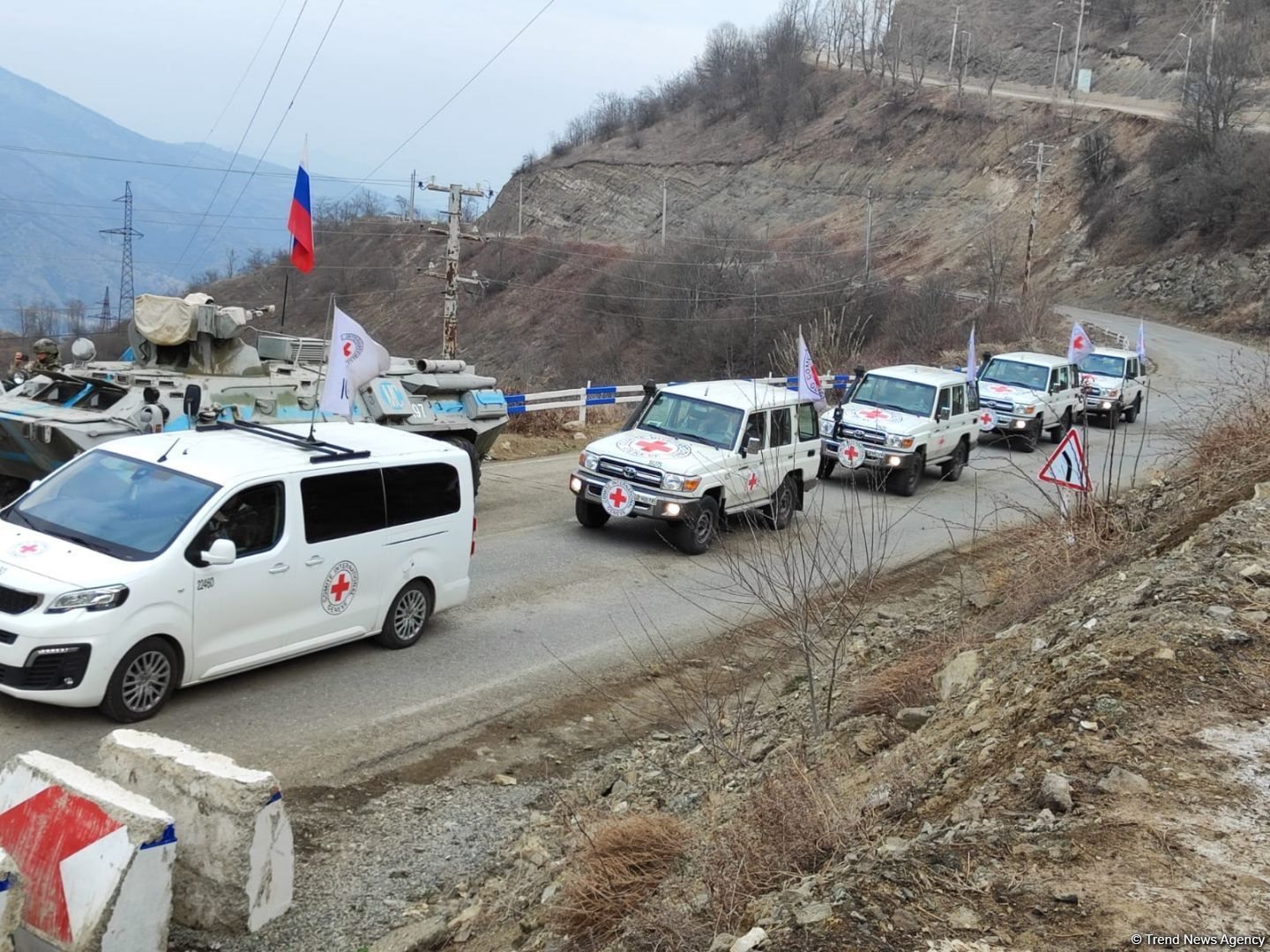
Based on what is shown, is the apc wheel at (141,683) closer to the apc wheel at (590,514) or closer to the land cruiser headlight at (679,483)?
the land cruiser headlight at (679,483)

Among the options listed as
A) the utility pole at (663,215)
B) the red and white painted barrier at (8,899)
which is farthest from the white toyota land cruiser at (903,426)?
the utility pole at (663,215)

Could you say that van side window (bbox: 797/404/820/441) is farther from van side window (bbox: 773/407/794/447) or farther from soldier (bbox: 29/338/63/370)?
soldier (bbox: 29/338/63/370)

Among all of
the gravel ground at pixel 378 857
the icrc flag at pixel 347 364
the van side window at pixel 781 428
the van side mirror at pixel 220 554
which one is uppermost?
the icrc flag at pixel 347 364

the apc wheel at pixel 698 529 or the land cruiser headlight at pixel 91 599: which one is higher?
the land cruiser headlight at pixel 91 599

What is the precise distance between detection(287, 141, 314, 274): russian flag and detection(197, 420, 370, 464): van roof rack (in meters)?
3.27

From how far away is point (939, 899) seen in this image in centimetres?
413

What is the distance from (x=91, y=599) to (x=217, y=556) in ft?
2.57

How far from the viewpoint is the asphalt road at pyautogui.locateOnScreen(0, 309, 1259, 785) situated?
7371 millimetres

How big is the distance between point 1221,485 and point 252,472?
27.7 feet

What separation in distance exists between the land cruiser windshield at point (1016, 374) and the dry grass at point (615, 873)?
20.8 metres

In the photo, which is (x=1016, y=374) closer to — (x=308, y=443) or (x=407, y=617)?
(x=407, y=617)

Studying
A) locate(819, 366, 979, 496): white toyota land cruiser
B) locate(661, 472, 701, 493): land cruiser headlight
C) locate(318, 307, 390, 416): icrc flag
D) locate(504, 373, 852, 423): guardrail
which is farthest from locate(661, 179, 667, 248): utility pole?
locate(318, 307, 390, 416): icrc flag

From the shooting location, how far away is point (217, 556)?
24.8ft

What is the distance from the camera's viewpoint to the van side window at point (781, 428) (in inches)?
571
